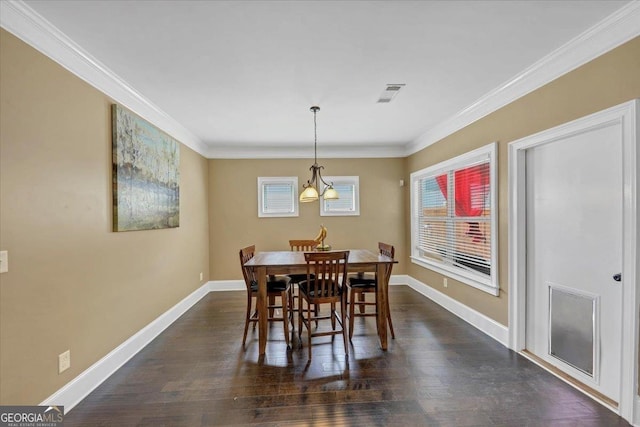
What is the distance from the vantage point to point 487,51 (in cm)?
232

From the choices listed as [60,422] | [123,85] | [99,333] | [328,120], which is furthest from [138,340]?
[328,120]

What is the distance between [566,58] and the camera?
2309mm

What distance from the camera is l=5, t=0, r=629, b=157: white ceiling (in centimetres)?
183

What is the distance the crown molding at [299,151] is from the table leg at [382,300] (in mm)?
2998

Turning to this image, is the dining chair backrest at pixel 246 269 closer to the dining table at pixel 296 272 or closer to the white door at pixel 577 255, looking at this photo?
the dining table at pixel 296 272

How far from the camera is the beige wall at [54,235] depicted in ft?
5.67

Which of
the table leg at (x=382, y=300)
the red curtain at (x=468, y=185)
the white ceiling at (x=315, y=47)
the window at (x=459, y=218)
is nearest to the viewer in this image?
the white ceiling at (x=315, y=47)

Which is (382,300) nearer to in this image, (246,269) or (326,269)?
(326,269)

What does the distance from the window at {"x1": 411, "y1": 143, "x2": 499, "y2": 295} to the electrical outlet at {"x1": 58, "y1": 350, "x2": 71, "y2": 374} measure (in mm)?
3765

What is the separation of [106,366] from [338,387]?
1938 millimetres

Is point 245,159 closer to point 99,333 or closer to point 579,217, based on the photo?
point 99,333

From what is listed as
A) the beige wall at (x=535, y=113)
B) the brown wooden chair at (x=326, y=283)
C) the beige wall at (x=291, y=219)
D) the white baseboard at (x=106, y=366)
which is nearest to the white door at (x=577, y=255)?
the beige wall at (x=535, y=113)

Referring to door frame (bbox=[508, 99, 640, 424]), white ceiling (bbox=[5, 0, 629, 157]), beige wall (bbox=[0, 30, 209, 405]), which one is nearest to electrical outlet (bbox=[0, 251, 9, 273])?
beige wall (bbox=[0, 30, 209, 405])

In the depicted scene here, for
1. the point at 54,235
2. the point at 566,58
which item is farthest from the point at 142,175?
the point at 566,58
